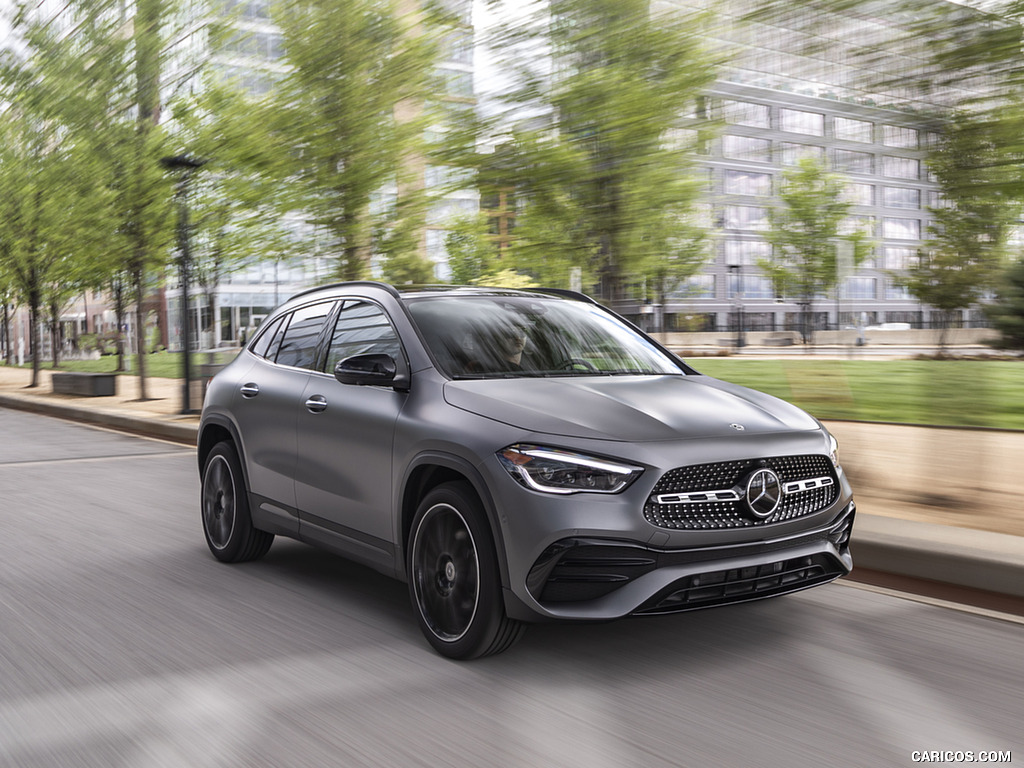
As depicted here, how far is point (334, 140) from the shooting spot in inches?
596

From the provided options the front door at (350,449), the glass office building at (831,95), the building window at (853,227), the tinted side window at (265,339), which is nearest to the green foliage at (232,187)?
the glass office building at (831,95)

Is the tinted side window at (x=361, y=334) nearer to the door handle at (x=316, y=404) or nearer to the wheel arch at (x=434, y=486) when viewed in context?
the door handle at (x=316, y=404)

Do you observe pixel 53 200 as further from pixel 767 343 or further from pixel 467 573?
pixel 767 343

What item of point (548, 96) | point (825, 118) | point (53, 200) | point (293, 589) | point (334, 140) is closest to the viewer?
point (293, 589)

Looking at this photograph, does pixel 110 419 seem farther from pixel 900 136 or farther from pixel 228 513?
pixel 900 136

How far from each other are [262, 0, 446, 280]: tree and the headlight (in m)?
10.9

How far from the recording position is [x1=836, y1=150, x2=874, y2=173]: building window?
352 inches

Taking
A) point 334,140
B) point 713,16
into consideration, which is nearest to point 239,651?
point 713,16

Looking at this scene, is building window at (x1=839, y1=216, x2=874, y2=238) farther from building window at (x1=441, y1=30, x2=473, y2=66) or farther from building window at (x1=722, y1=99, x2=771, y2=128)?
building window at (x1=722, y1=99, x2=771, y2=128)

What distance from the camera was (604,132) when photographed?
9.77 metres

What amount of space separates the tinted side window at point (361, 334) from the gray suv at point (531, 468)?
1cm

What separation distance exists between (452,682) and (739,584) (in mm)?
1217

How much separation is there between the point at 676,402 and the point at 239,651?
224 centimetres

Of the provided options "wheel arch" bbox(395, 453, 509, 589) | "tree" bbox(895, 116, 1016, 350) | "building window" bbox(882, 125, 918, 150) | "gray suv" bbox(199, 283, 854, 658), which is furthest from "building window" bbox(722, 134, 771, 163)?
"wheel arch" bbox(395, 453, 509, 589)
